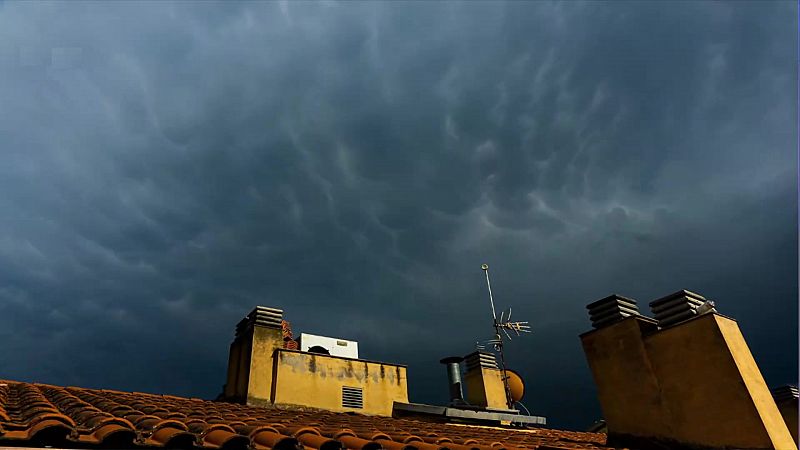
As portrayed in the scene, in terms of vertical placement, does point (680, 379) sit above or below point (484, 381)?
below

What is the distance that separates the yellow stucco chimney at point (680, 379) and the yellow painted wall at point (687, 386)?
1cm

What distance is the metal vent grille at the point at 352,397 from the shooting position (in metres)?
14.2

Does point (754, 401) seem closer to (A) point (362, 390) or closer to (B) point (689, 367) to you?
(B) point (689, 367)

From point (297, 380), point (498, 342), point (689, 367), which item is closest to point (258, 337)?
point (297, 380)

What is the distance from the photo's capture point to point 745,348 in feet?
26.8

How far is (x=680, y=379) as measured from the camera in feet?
27.0

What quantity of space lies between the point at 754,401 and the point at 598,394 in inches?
109

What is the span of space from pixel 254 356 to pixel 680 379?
10.2 metres

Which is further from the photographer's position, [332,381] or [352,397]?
[352,397]

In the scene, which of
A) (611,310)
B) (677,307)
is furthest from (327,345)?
(677,307)

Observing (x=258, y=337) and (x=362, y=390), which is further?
(x=362, y=390)

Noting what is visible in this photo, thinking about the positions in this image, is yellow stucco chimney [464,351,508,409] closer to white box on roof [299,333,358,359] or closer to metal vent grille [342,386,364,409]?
white box on roof [299,333,358,359]

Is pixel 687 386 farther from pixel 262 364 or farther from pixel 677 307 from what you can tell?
pixel 262 364

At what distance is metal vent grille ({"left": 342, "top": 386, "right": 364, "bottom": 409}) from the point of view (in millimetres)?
14178
